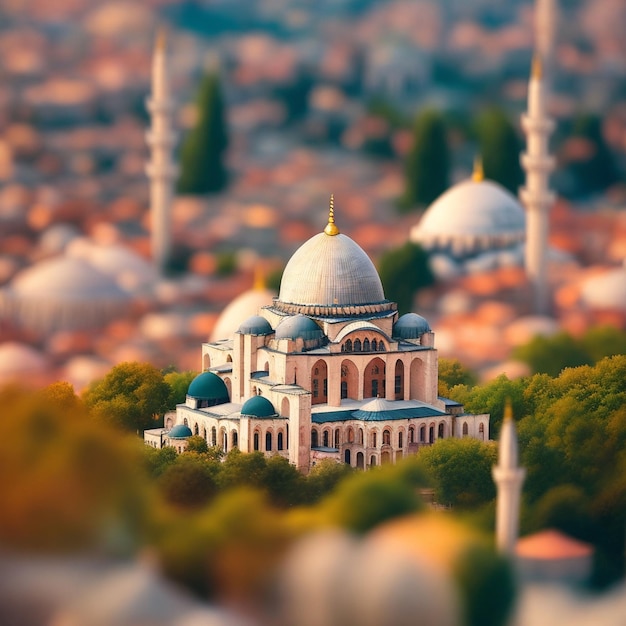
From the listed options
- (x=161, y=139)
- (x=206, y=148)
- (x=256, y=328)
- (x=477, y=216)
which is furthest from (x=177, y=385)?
(x=206, y=148)

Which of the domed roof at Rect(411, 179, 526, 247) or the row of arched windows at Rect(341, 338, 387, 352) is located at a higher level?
the domed roof at Rect(411, 179, 526, 247)

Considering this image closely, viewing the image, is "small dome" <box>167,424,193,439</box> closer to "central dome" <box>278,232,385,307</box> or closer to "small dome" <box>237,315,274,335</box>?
"small dome" <box>237,315,274,335</box>

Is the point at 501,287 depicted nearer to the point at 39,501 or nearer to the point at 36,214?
the point at 36,214

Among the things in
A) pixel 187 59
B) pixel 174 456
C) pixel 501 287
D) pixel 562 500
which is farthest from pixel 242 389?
pixel 187 59

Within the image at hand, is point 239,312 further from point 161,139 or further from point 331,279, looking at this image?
point 161,139

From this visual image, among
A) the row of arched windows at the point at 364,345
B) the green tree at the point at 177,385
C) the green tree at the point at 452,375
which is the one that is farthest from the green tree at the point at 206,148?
the row of arched windows at the point at 364,345

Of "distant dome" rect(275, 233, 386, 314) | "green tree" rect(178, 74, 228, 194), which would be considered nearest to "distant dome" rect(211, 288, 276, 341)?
"distant dome" rect(275, 233, 386, 314)

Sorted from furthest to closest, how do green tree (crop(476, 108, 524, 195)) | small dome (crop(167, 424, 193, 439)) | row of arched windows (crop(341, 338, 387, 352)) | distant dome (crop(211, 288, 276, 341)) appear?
1. green tree (crop(476, 108, 524, 195))
2. distant dome (crop(211, 288, 276, 341))
3. row of arched windows (crop(341, 338, 387, 352))
4. small dome (crop(167, 424, 193, 439))
